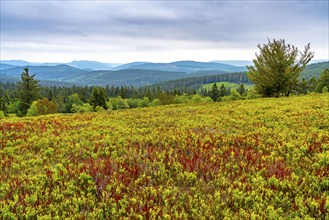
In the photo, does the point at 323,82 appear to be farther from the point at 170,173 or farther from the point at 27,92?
the point at 27,92

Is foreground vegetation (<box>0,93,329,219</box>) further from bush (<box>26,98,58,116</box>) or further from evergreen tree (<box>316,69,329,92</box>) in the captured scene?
evergreen tree (<box>316,69,329,92</box>)

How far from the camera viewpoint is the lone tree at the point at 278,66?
115 feet

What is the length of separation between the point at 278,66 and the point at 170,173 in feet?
107

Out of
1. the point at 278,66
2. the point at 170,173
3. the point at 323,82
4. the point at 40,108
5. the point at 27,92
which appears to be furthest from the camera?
the point at 27,92

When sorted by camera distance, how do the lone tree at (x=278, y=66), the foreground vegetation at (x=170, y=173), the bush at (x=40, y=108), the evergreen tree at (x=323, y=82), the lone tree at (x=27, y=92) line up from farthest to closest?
the lone tree at (x=27, y=92) < the evergreen tree at (x=323, y=82) < the bush at (x=40, y=108) < the lone tree at (x=278, y=66) < the foreground vegetation at (x=170, y=173)

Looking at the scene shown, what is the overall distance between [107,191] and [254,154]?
4514mm

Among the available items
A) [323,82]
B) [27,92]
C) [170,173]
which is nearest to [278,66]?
[170,173]

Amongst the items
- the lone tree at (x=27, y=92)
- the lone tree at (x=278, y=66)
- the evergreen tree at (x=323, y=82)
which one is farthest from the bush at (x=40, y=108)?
the evergreen tree at (x=323, y=82)

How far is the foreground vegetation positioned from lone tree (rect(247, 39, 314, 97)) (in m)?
25.5

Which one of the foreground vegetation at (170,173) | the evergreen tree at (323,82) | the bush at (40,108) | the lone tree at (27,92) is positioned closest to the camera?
the foreground vegetation at (170,173)

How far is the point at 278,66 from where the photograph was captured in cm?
3556

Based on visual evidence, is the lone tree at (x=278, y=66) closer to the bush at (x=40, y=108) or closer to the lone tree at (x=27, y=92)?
the bush at (x=40, y=108)

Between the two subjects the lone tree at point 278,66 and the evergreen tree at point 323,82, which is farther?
the evergreen tree at point 323,82

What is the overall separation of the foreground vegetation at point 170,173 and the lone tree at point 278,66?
25.5 m
